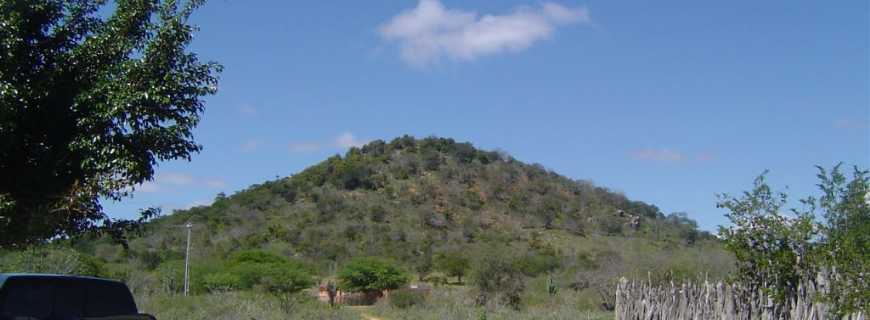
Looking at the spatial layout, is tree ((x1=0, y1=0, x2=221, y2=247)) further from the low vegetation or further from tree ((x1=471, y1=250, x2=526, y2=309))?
tree ((x1=471, y1=250, x2=526, y2=309))

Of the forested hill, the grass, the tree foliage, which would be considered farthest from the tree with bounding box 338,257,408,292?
the tree foliage

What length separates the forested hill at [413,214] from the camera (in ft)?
198

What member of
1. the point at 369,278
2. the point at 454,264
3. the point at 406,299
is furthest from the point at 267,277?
the point at 454,264

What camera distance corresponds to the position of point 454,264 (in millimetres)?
52125

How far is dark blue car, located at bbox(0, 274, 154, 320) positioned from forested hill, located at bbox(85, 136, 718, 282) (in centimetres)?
3856

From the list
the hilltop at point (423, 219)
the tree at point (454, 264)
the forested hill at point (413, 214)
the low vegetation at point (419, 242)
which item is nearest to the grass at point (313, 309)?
the low vegetation at point (419, 242)

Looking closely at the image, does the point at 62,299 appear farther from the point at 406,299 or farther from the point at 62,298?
the point at 406,299

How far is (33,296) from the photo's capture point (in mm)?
10867

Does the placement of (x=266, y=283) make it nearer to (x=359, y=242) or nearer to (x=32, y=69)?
(x=359, y=242)

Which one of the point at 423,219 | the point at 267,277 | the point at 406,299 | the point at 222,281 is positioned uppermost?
the point at 423,219

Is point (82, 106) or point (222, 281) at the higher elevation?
point (82, 106)

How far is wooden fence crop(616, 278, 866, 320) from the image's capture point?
579 inches

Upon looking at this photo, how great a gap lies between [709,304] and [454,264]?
3465cm

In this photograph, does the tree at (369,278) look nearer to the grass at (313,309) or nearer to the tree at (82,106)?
the grass at (313,309)
